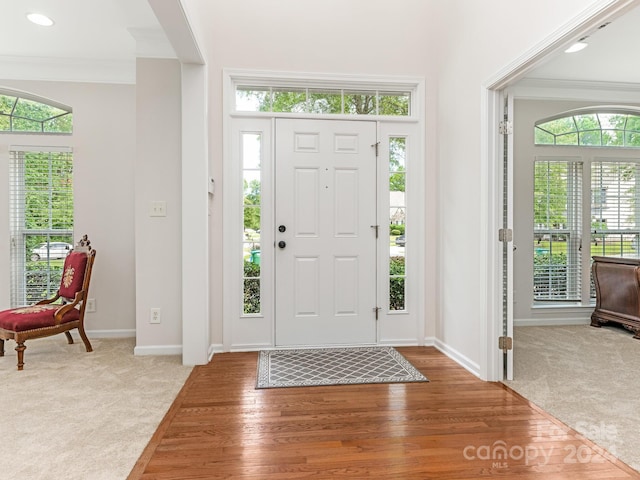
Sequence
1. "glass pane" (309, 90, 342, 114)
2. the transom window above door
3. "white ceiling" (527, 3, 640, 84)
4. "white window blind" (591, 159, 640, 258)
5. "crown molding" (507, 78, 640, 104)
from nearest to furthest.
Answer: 1. "white ceiling" (527, 3, 640, 84)
2. the transom window above door
3. "glass pane" (309, 90, 342, 114)
4. "crown molding" (507, 78, 640, 104)
5. "white window blind" (591, 159, 640, 258)

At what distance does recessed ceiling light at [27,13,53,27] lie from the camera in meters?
3.18

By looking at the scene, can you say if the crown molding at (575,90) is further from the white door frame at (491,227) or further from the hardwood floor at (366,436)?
the hardwood floor at (366,436)

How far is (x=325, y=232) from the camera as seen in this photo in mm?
3621

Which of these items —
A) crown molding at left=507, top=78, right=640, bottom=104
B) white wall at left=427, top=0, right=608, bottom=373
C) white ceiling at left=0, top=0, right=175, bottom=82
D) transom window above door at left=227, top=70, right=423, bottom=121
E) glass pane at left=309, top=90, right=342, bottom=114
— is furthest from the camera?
crown molding at left=507, top=78, right=640, bottom=104

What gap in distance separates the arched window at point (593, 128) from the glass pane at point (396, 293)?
254 centimetres

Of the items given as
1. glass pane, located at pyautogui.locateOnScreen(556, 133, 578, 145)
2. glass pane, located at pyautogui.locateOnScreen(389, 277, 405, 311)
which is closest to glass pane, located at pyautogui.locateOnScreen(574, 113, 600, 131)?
glass pane, located at pyautogui.locateOnScreen(556, 133, 578, 145)

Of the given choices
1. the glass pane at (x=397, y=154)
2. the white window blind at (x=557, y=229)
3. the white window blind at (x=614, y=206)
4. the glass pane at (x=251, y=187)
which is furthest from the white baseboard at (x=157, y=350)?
the white window blind at (x=614, y=206)

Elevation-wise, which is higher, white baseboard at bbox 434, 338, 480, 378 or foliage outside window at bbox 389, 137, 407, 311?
foliage outside window at bbox 389, 137, 407, 311

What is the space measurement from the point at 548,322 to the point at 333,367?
9.88 ft

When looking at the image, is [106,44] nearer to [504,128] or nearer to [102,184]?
[102,184]

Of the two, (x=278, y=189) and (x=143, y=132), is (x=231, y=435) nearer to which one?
(x=278, y=189)

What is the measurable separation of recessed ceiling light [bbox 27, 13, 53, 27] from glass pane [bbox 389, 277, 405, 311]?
3.67 meters

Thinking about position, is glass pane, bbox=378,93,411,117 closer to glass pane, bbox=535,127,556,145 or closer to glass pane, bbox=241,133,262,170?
glass pane, bbox=241,133,262,170

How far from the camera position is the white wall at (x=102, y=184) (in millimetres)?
3957
